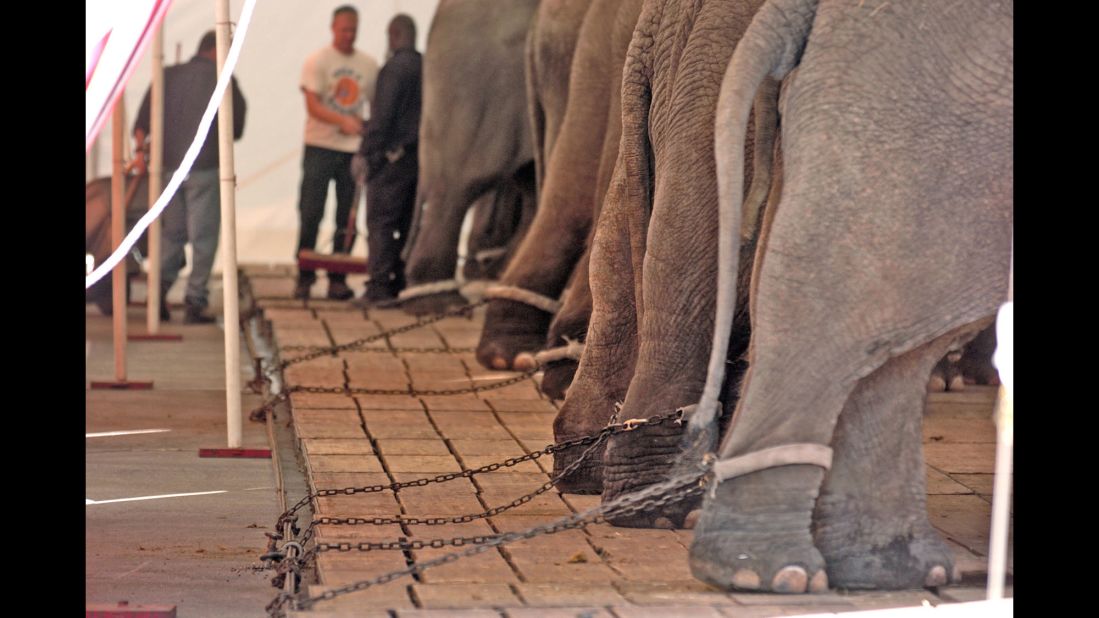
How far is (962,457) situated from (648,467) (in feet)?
6.15

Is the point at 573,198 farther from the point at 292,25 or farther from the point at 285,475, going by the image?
the point at 292,25

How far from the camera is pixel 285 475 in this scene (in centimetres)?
668

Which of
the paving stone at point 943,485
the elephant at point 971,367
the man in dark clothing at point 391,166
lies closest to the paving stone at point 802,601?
the paving stone at point 943,485

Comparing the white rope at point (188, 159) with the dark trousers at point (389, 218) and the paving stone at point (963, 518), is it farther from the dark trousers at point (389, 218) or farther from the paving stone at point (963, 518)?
the dark trousers at point (389, 218)

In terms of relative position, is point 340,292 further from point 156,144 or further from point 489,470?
point 489,470

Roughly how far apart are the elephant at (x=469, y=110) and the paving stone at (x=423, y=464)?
3908mm

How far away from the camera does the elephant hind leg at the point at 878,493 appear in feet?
14.5

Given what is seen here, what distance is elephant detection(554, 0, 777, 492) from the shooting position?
16.3 ft

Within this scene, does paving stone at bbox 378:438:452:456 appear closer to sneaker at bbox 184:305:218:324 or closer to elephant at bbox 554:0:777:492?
elephant at bbox 554:0:777:492

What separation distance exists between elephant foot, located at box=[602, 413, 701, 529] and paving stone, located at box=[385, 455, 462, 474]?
1.06 meters
